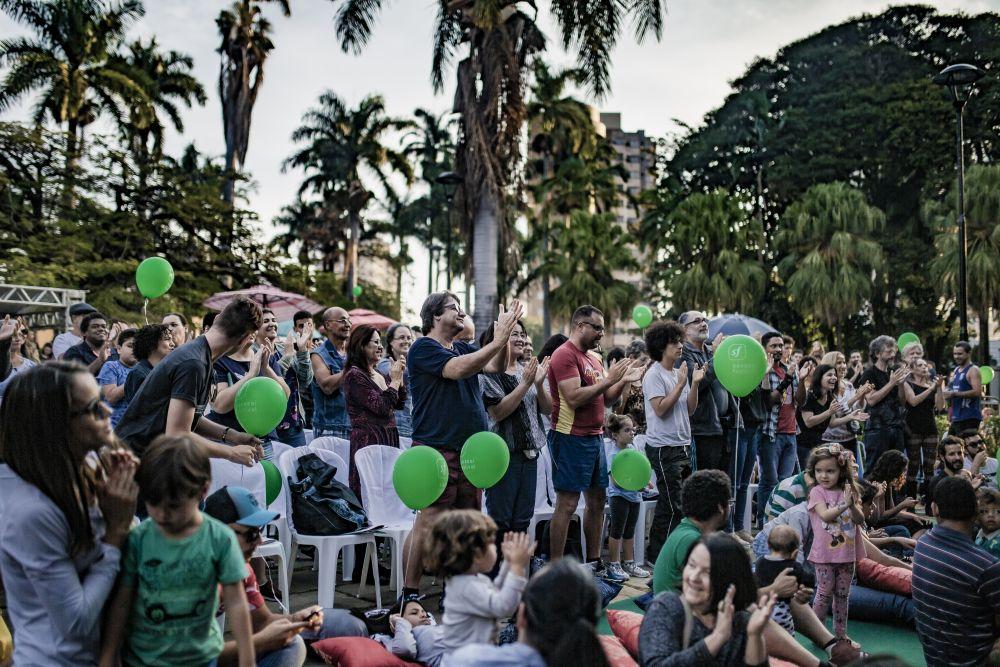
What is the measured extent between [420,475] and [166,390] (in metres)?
1.35

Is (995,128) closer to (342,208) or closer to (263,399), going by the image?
(342,208)

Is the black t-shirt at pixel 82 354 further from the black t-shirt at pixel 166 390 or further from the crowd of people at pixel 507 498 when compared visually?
the black t-shirt at pixel 166 390

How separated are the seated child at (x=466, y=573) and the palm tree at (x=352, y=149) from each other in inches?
1252

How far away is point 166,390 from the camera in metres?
3.53

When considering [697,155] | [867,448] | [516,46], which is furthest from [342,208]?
[867,448]

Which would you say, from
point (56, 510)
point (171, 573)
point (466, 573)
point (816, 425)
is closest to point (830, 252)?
point (816, 425)

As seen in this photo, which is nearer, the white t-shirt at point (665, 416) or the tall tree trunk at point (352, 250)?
the white t-shirt at point (665, 416)

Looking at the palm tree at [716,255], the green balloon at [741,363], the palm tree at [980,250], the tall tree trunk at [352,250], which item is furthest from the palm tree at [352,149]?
the green balloon at [741,363]

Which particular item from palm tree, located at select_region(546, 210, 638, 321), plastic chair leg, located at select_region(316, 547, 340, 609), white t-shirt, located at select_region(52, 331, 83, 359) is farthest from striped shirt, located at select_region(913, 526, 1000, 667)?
palm tree, located at select_region(546, 210, 638, 321)

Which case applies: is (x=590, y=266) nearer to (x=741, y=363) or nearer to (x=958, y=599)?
(x=741, y=363)

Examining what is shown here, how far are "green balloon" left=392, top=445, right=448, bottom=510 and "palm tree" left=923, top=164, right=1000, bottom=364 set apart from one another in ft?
73.7

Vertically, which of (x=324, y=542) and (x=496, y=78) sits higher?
(x=496, y=78)

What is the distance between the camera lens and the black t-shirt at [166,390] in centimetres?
348

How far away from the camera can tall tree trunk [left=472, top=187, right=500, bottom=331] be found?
48.3 ft
